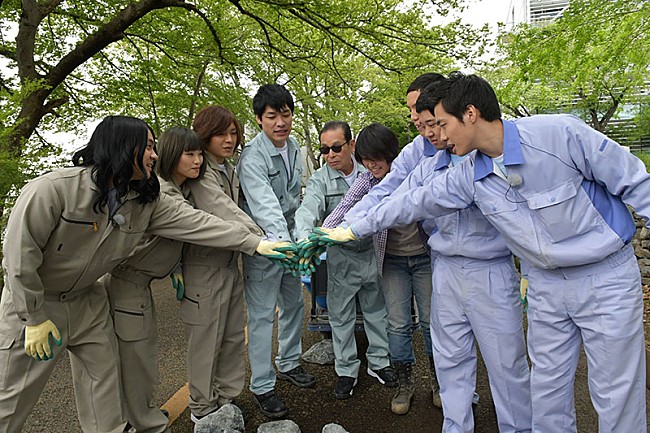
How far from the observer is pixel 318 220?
138 inches

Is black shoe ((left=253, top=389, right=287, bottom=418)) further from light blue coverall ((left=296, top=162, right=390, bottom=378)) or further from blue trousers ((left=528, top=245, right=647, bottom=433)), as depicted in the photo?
blue trousers ((left=528, top=245, right=647, bottom=433))

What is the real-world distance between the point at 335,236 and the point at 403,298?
82cm

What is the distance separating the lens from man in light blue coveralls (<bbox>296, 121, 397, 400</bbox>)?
3379 mm

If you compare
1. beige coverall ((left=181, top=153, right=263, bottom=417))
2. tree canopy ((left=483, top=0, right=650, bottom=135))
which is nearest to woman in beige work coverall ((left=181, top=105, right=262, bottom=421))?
beige coverall ((left=181, top=153, right=263, bottom=417))

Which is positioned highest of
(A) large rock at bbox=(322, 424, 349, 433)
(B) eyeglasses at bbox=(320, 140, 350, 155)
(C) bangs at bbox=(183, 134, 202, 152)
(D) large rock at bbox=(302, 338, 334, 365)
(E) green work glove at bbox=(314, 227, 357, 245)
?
(C) bangs at bbox=(183, 134, 202, 152)

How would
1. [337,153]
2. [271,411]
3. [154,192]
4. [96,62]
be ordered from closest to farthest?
1. [154,192]
2. [271,411]
3. [337,153]
4. [96,62]

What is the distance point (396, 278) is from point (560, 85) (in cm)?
1679

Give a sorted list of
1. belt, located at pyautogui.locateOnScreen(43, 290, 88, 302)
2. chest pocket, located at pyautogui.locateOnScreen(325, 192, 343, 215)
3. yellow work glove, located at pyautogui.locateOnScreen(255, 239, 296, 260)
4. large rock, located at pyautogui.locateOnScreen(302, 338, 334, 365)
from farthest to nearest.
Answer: large rock, located at pyautogui.locateOnScreen(302, 338, 334, 365), chest pocket, located at pyautogui.locateOnScreen(325, 192, 343, 215), yellow work glove, located at pyautogui.locateOnScreen(255, 239, 296, 260), belt, located at pyautogui.locateOnScreen(43, 290, 88, 302)

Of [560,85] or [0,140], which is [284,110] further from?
[560,85]

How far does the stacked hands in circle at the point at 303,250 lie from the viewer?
2863mm

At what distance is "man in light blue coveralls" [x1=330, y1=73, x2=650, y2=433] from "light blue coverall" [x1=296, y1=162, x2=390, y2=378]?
4.12 ft

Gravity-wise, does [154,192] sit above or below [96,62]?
below

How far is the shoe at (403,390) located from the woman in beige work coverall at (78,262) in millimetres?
1722

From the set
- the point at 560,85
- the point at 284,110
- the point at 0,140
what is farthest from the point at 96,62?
the point at 560,85
